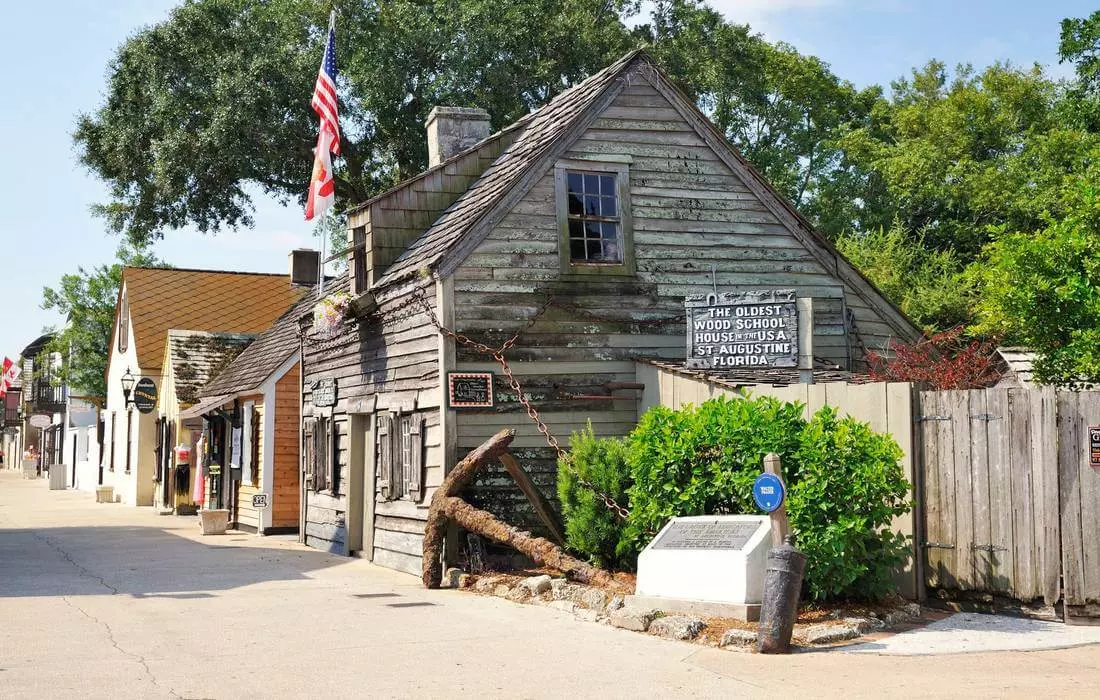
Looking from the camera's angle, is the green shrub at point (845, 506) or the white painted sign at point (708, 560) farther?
the green shrub at point (845, 506)

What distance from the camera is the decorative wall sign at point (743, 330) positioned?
13016 mm

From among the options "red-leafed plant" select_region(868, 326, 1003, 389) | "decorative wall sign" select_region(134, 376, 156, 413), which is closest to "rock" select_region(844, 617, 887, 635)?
"red-leafed plant" select_region(868, 326, 1003, 389)

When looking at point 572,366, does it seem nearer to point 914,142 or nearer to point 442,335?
point 442,335

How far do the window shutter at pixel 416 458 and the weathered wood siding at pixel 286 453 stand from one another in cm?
805

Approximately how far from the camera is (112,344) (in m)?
37.9

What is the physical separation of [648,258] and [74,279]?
127 feet

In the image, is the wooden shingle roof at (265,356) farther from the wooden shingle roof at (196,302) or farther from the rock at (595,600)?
the rock at (595,600)

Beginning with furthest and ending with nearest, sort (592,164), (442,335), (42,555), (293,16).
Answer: (293,16)
(42,555)
(592,164)
(442,335)

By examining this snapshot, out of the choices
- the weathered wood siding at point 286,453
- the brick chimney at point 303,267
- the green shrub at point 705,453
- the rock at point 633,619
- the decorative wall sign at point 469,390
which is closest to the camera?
the rock at point 633,619

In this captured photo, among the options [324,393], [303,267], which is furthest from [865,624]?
[303,267]

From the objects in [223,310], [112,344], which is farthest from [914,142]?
[112,344]

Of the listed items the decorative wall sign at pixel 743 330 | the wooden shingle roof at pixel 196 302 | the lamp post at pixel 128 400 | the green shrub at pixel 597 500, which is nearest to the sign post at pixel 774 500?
the green shrub at pixel 597 500

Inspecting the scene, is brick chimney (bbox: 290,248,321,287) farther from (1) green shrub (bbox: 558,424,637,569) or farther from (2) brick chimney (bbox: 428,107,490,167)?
(1) green shrub (bbox: 558,424,637,569)

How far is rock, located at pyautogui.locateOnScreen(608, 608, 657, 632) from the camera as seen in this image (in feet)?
34.0
